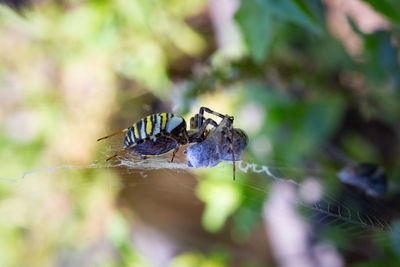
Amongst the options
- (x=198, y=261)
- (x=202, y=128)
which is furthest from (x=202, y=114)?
(x=198, y=261)

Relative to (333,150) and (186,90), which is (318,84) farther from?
(186,90)

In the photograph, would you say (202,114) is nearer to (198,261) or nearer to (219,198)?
(219,198)

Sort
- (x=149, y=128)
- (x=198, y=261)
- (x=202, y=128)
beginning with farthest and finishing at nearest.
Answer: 1. (x=198, y=261)
2. (x=202, y=128)
3. (x=149, y=128)

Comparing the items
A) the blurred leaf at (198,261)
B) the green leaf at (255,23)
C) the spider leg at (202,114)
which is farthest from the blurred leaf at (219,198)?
the spider leg at (202,114)

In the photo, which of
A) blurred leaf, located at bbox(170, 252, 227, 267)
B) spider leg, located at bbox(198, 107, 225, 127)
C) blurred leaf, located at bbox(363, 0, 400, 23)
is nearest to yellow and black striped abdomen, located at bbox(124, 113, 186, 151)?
spider leg, located at bbox(198, 107, 225, 127)

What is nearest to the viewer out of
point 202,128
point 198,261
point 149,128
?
point 149,128

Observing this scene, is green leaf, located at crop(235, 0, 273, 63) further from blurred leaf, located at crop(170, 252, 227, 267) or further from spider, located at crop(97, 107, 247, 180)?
blurred leaf, located at crop(170, 252, 227, 267)

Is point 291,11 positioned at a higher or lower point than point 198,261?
higher

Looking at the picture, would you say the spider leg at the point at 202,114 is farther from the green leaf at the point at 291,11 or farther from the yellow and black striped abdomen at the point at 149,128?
the green leaf at the point at 291,11
